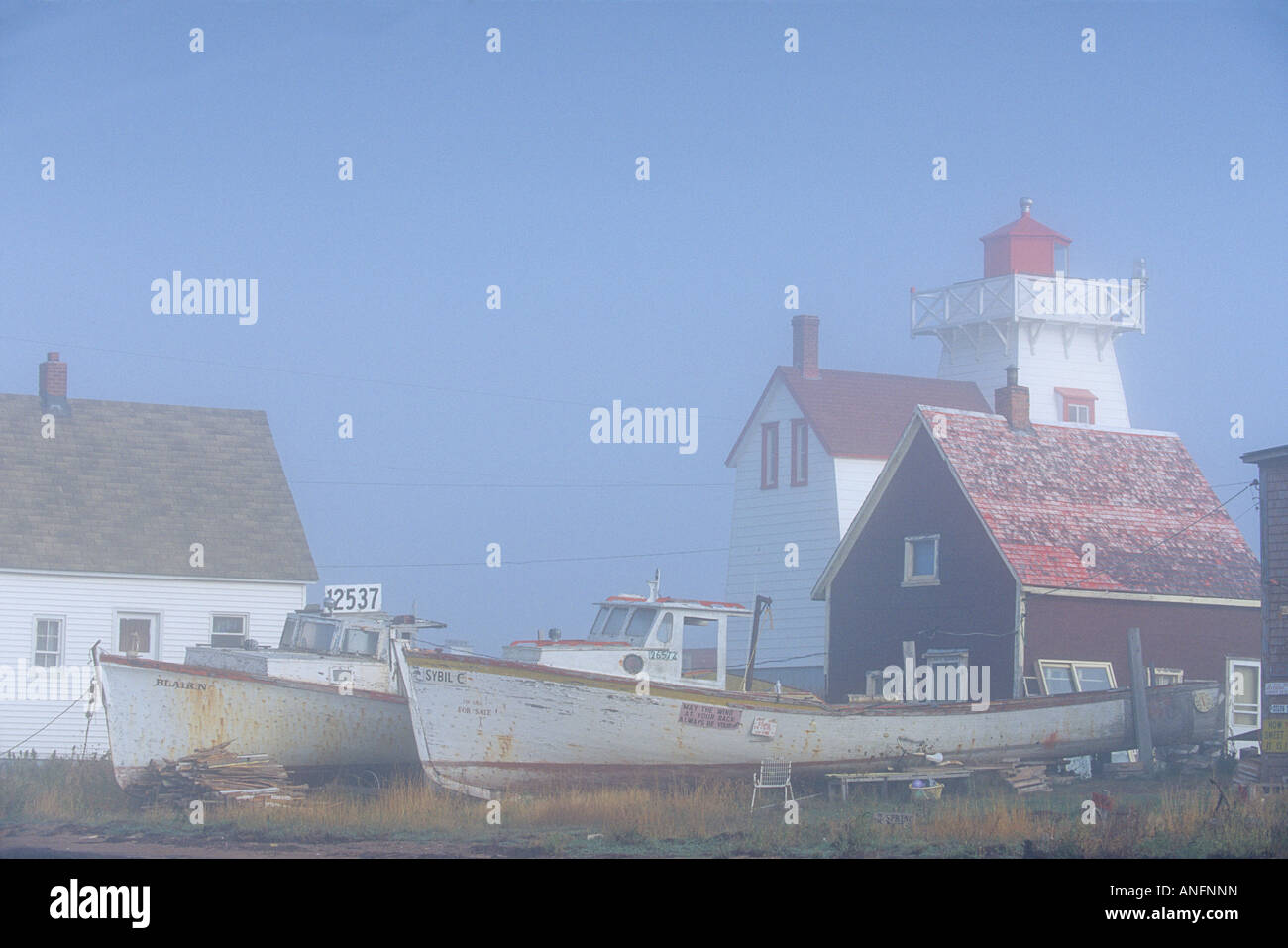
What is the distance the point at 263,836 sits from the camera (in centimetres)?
2189

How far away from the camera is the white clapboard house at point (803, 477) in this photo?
1788 inches

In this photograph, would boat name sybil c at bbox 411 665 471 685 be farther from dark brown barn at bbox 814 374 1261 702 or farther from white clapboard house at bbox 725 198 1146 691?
white clapboard house at bbox 725 198 1146 691

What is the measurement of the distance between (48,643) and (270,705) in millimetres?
10378

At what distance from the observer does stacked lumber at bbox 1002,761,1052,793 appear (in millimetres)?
26797

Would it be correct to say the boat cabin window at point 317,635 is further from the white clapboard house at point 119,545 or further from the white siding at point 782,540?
the white siding at point 782,540

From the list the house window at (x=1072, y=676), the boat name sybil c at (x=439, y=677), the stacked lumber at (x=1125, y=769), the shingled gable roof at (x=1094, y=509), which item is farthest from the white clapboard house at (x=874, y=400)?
the boat name sybil c at (x=439, y=677)

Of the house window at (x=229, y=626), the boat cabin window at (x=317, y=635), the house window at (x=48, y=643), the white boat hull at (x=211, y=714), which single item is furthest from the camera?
the house window at (x=229, y=626)

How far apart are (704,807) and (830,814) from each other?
1.84m

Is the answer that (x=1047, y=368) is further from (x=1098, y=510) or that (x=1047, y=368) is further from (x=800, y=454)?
(x=1098, y=510)

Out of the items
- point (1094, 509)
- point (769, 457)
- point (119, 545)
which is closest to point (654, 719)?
point (1094, 509)

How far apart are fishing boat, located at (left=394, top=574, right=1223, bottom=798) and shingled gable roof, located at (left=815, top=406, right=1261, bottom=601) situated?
12.4ft

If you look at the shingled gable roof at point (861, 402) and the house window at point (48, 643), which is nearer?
A: the house window at point (48, 643)

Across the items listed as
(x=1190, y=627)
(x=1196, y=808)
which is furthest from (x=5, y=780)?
(x=1190, y=627)

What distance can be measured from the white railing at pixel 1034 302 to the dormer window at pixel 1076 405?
2.19 m
